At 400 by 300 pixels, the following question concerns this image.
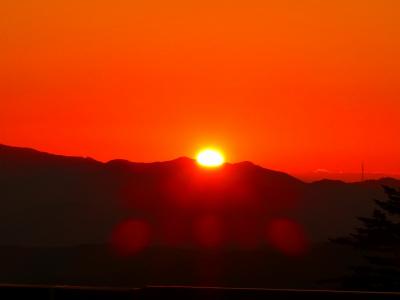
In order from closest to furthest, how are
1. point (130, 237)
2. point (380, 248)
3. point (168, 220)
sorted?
point (380, 248)
point (130, 237)
point (168, 220)

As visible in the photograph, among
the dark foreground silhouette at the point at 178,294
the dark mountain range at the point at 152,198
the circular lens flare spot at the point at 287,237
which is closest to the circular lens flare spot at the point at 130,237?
the dark mountain range at the point at 152,198

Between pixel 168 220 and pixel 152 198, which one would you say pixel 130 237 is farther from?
pixel 152 198

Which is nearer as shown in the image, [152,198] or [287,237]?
[287,237]

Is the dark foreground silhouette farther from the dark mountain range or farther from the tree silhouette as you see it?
the dark mountain range

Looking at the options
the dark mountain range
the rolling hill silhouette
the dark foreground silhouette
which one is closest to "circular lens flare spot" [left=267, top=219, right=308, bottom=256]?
the rolling hill silhouette

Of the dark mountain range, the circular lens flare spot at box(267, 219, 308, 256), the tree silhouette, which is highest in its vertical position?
the dark mountain range

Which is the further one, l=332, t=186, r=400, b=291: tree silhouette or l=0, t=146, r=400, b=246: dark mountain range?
l=0, t=146, r=400, b=246: dark mountain range

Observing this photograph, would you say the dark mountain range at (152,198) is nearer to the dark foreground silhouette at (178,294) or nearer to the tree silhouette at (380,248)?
the tree silhouette at (380,248)

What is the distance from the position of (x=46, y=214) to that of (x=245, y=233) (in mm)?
23018

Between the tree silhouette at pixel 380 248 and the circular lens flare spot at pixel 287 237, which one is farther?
the circular lens flare spot at pixel 287 237

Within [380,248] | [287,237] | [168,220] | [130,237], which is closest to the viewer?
[380,248]

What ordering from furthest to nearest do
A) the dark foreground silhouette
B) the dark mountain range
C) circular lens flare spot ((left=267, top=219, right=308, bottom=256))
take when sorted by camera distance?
the dark mountain range → circular lens flare spot ((left=267, top=219, right=308, bottom=256)) → the dark foreground silhouette

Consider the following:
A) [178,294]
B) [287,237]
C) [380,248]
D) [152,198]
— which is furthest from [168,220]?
[178,294]

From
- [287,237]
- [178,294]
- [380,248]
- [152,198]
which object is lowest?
Result: [178,294]
